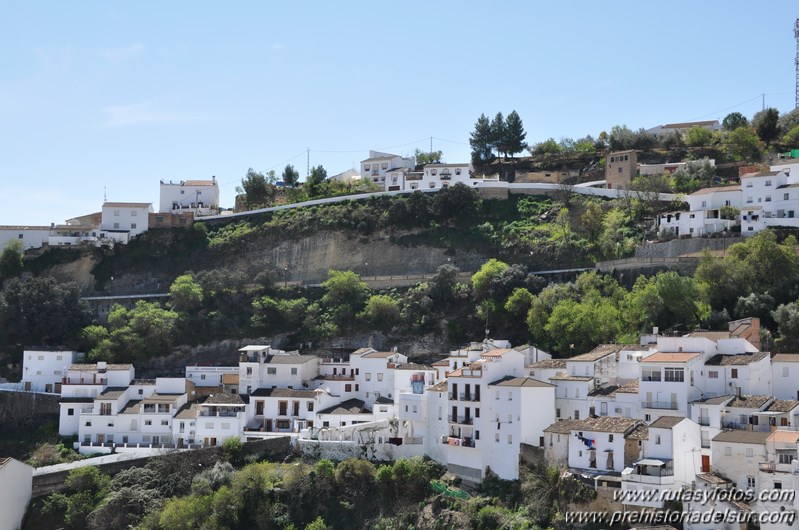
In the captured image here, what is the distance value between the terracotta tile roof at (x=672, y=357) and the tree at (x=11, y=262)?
5225 cm

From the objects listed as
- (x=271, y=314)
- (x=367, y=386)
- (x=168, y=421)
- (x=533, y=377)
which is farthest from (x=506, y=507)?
(x=271, y=314)

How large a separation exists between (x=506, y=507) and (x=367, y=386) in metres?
16.0

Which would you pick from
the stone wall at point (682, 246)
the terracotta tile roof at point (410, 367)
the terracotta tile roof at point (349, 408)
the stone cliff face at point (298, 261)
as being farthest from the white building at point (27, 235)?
the stone wall at point (682, 246)

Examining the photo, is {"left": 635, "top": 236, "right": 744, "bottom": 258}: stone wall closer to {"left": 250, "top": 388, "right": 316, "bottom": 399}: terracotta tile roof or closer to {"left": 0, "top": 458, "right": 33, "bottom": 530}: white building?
{"left": 250, "top": 388, "right": 316, "bottom": 399}: terracotta tile roof

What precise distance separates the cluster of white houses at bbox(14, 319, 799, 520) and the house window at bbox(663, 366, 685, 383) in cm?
6

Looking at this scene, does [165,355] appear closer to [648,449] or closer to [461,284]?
[461,284]

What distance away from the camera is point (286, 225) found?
278 feet

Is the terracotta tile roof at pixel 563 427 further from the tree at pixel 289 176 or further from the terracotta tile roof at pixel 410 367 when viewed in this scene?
the tree at pixel 289 176

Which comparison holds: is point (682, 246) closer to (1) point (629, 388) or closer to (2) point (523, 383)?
(1) point (629, 388)

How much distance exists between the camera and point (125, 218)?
8750 cm

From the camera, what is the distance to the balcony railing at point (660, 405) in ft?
155

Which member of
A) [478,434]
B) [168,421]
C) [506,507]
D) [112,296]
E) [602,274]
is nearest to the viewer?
[506,507]

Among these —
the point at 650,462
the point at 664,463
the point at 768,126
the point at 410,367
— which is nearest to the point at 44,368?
the point at 410,367

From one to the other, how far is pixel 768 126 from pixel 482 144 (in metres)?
24.1
